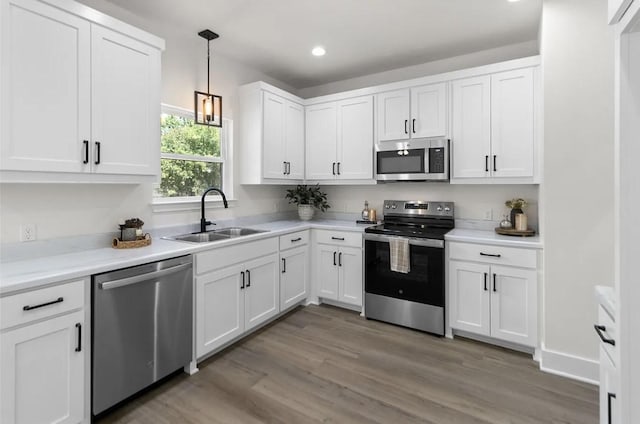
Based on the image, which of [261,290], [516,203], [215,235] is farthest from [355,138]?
[261,290]

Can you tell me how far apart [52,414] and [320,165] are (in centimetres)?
322

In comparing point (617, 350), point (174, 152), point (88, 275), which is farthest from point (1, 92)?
point (617, 350)

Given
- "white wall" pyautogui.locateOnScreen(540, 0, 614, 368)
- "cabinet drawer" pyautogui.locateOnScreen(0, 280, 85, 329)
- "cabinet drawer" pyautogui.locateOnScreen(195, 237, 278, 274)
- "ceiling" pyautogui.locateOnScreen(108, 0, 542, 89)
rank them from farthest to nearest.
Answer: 1. "ceiling" pyautogui.locateOnScreen(108, 0, 542, 89)
2. "cabinet drawer" pyautogui.locateOnScreen(195, 237, 278, 274)
3. "white wall" pyautogui.locateOnScreen(540, 0, 614, 368)
4. "cabinet drawer" pyautogui.locateOnScreen(0, 280, 85, 329)

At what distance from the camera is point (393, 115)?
353cm

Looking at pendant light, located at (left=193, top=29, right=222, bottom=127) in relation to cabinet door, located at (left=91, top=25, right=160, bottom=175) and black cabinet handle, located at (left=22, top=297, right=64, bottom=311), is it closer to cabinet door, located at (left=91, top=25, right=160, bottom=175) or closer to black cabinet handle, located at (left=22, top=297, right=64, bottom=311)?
cabinet door, located at (left=91, top=25, right=160, bottom=175)

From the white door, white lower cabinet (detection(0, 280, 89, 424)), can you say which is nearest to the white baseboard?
the white door

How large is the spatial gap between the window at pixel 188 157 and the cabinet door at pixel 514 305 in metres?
2.86

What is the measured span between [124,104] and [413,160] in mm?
2602

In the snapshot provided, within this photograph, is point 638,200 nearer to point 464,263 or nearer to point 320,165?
point 464,263

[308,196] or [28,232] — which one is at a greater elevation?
[308,196]

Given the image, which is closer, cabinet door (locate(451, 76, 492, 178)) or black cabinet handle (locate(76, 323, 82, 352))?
black cabinet handle (locate(76, 323, 82, 352))

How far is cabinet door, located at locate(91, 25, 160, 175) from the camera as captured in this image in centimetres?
208

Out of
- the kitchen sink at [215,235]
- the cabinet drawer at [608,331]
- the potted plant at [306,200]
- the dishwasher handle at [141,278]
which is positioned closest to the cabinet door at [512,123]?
the cabinet drawer at [608,331]

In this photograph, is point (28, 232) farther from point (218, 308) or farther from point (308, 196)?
point (308, 196)
